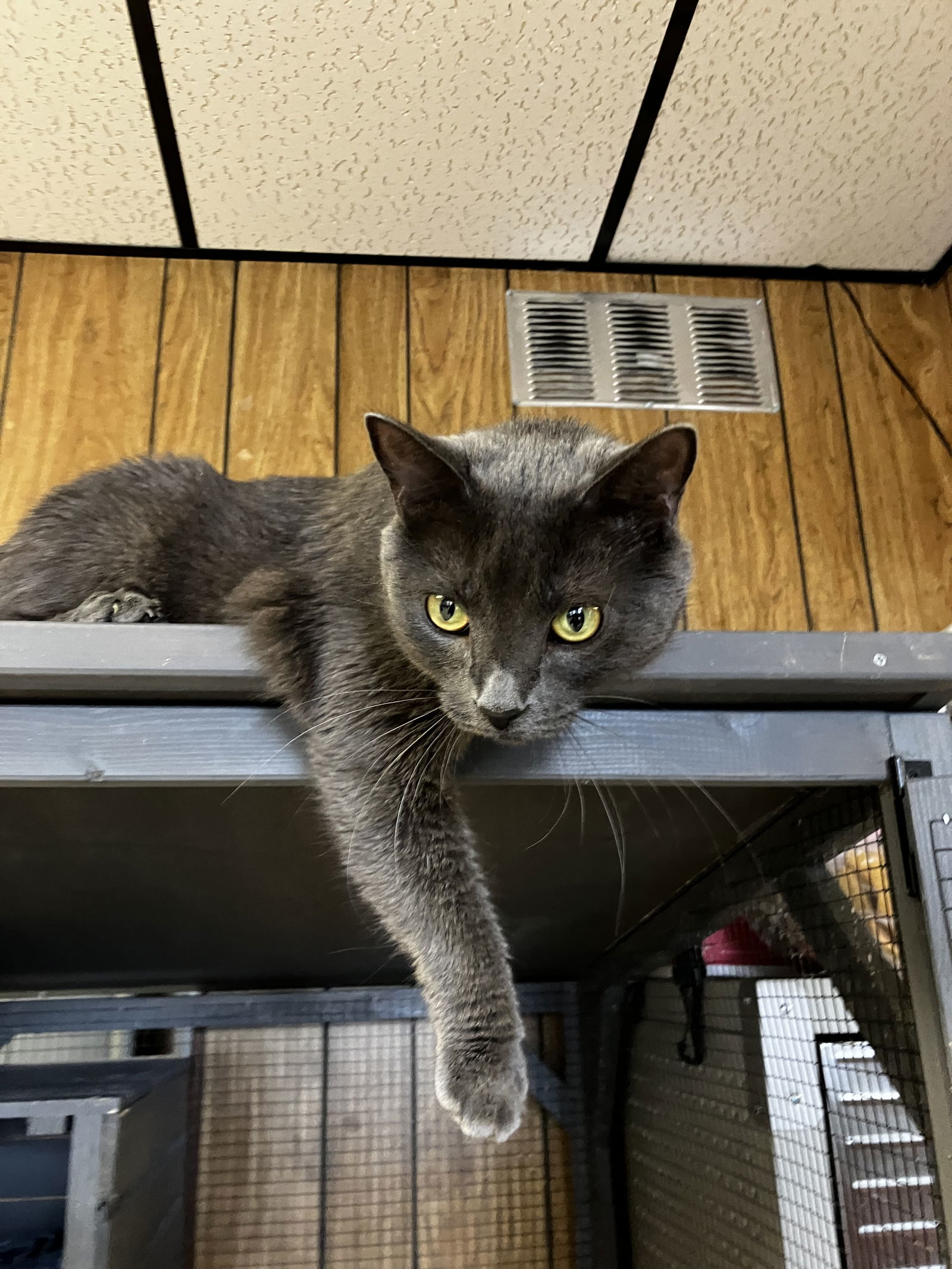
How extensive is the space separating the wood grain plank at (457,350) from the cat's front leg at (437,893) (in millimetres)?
961

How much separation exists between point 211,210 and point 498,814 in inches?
47.8

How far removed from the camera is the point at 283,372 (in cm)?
154

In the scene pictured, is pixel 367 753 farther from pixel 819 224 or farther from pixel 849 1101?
pixel 819 224

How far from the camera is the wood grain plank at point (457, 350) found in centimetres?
155

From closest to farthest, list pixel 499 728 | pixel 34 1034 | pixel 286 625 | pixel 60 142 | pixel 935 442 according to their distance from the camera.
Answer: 1. pixel 499 728
2. pixel 286 625
3. pixel 34 1034
4. pixel 60 142
5. pixel 935 442

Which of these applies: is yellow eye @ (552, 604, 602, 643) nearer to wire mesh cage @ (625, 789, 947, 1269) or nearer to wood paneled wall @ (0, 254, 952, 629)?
wire mesh cage @ (625, 789, 947, 1269)

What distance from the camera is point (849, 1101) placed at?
2.23ft

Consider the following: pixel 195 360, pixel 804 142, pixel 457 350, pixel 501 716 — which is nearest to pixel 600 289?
pixel 457 350

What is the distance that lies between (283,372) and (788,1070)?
1.30 metres

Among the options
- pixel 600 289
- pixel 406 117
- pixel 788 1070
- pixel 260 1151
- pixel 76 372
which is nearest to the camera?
pixel 788 1070

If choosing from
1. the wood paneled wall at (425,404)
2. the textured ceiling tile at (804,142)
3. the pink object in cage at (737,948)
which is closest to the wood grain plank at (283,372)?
the wood paneled wall at (425,404)

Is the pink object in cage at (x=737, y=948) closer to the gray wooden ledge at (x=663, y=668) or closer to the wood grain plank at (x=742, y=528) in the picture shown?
the gray wooden ledge at (x=663, y=668)

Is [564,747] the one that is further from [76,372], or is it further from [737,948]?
[76,372]

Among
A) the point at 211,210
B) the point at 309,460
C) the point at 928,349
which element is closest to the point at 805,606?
the point at 928,349
